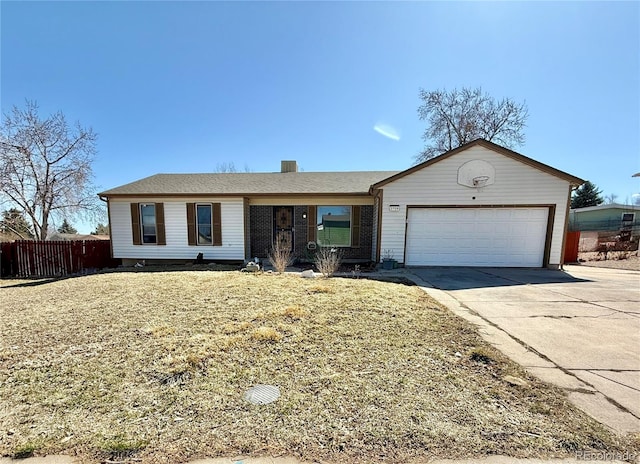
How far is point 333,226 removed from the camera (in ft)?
36.0

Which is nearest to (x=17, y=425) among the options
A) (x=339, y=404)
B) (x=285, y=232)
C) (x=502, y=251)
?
(x=339, y=404)

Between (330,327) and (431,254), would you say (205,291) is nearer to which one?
(330,327)

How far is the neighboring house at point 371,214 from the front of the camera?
9008 millimetres

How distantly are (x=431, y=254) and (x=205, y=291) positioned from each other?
7585 mm

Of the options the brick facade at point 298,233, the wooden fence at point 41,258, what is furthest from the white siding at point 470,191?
the wooden fence at point 41,258

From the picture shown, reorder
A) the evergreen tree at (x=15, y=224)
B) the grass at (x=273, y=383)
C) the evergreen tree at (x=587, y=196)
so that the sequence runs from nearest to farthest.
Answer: the grass at (x=273, y=383)
the evergreen tree at (x=15, y=224)
the evergreen tree at (x=587, y=196)

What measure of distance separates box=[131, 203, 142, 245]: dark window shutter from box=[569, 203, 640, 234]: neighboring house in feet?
95.8

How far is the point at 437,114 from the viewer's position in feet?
68.2

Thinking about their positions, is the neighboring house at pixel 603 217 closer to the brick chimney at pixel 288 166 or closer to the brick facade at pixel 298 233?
the brick facade at pixel 298 233

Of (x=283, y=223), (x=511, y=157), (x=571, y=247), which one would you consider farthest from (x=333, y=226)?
(x=571, y=247)

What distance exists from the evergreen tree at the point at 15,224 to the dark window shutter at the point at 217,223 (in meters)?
12.2

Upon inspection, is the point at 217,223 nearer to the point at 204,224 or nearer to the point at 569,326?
the point at 204,224

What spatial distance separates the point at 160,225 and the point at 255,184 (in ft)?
13.7

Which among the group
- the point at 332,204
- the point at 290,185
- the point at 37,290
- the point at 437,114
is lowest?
the point at 37,290
